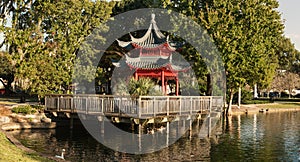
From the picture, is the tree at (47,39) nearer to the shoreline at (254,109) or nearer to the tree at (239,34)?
the tree at (239,34)

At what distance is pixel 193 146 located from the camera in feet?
89.8

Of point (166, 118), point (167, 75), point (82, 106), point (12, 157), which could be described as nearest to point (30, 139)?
point (82, 106)

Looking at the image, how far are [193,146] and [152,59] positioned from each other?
11.5 m

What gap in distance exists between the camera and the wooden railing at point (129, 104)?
83.7 ft

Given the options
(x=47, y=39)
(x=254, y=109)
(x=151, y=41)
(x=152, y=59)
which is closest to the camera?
(x=152, y=59)

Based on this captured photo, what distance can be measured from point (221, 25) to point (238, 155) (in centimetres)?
2354

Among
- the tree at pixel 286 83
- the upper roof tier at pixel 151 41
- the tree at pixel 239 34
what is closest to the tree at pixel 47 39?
the upper roof tier at pixel 151 41

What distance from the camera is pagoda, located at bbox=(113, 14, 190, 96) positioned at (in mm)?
35094

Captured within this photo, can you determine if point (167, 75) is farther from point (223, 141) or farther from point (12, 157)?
point (12, 157)

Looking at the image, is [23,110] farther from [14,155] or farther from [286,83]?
[286,83]

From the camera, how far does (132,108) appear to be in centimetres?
2558

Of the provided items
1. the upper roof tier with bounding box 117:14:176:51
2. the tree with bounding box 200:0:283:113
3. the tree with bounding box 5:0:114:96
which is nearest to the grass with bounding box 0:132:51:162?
the upper roof tier with bounding box 117:14:176:51

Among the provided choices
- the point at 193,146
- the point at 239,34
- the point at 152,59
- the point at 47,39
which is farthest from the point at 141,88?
the point at 47,39

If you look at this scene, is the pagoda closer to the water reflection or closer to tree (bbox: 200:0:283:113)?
the water reflection
